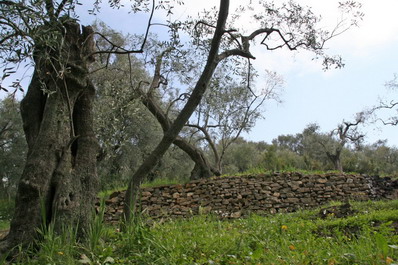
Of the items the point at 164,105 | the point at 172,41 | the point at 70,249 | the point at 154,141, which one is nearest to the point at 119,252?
the point at 70,249

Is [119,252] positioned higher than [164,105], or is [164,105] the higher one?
[164,105]

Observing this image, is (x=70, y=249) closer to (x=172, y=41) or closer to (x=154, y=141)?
(x=172, y=41)

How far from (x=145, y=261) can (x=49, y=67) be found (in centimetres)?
346

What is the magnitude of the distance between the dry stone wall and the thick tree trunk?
180 inches

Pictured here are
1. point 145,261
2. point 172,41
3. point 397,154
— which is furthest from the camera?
point 397,154

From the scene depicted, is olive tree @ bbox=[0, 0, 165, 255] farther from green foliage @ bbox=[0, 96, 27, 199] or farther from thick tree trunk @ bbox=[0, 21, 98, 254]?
green foliage @ bbox=[0, 96, 27, 199]

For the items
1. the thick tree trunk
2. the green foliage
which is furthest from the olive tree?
the green foliage

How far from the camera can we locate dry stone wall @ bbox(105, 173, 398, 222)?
1020cm

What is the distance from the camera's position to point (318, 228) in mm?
5832

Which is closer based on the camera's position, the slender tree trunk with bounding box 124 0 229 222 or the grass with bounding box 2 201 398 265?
the grass with bounding box 2 201 398 265

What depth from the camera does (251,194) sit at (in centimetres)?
1056

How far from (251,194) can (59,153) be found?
21.0ft

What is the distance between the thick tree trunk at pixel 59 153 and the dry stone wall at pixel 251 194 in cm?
456

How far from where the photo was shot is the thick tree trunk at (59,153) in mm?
4930
